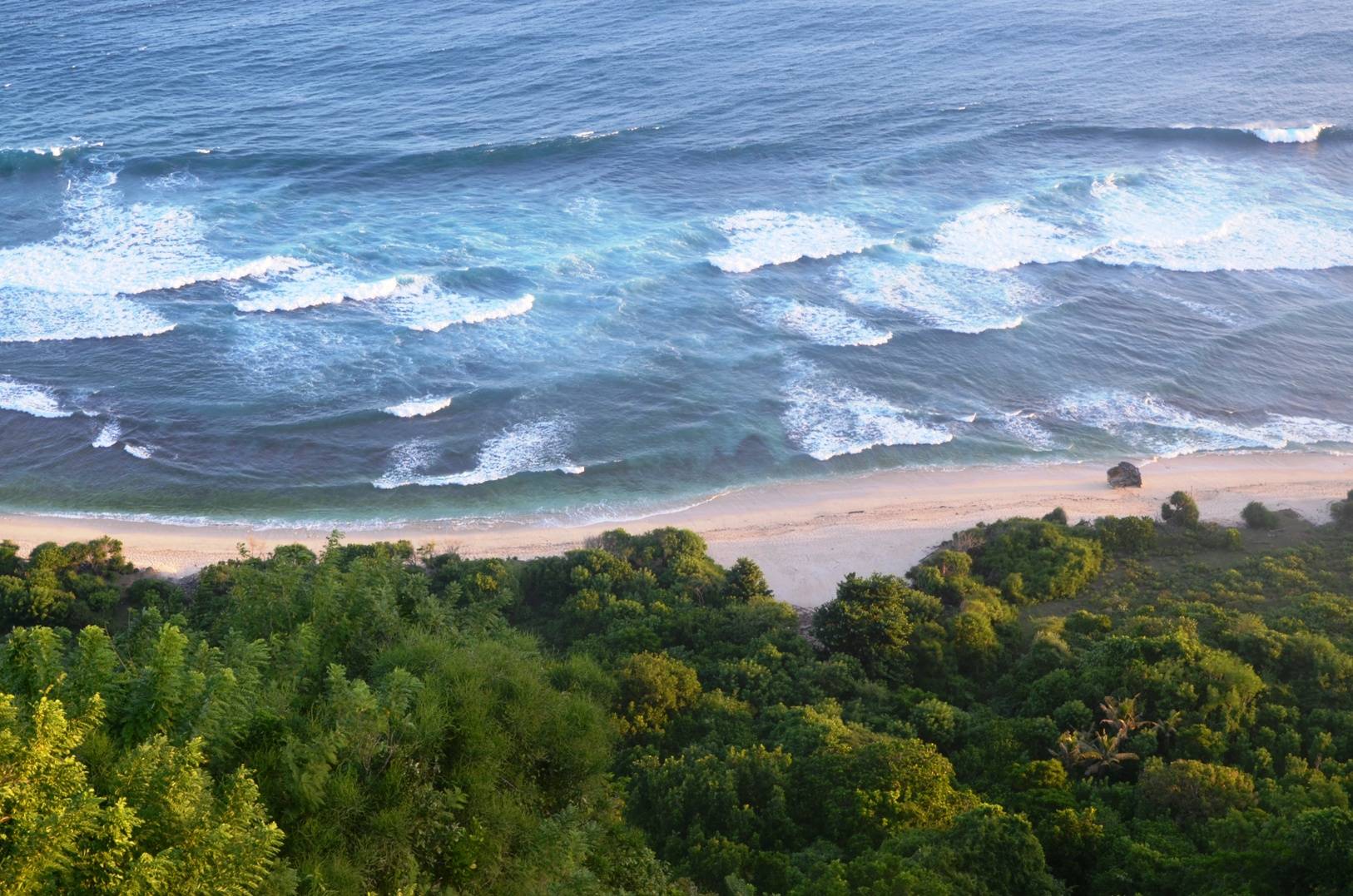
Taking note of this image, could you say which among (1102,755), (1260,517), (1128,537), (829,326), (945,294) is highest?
(945,294)

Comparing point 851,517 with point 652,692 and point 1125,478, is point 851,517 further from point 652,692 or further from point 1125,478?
point 652,692

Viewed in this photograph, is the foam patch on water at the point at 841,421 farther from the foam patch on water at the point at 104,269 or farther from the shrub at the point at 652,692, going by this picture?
the foam patch on water at the point at 104,269

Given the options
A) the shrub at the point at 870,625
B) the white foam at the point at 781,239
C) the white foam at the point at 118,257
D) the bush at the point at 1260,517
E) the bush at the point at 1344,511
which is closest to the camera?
the shrub at the point at 870,625

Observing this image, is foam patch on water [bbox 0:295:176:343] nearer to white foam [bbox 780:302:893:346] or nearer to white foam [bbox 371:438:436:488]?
white foam [bbox 371:438:436:488]

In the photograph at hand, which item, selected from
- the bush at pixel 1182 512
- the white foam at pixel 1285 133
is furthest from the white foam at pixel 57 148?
the white foam at pixel 1285 133

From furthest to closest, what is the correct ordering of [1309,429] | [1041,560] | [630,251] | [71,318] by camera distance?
1. [630,251]
2. [71,318]
3. [1309,429]
4. [1041,560]

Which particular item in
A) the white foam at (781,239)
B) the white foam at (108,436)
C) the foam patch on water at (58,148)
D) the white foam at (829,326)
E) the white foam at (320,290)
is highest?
the foam patch on water at (58,148)

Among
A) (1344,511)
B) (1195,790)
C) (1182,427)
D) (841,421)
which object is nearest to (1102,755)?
(1195,790)
